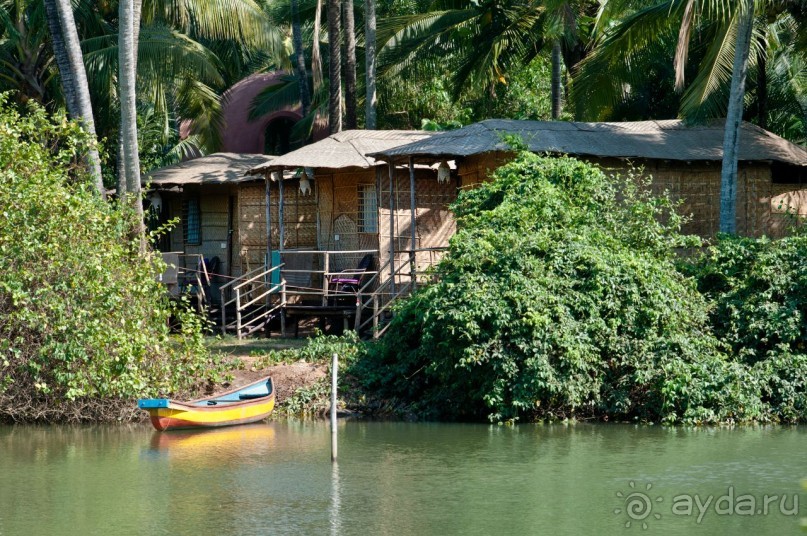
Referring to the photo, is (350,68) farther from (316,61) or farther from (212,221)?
(212,221)

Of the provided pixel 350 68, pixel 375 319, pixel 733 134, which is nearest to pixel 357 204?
pixel 350 68

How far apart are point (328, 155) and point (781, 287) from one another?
9241 millimetres

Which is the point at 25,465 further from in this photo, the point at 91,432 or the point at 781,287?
the point at 781,287

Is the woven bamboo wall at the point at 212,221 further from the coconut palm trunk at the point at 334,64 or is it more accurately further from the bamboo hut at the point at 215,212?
the coconut palm trunk at the point at 334,64

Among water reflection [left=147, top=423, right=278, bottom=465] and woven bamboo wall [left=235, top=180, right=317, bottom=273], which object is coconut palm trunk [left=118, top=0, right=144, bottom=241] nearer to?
water reflection [left=147, top=423, right=278, bottom=465]

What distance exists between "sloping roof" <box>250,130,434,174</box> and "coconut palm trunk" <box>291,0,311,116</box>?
832 centimetres

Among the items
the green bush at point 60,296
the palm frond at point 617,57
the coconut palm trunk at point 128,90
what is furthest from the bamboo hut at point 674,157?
the green bush at point 60,296

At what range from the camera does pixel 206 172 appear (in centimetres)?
2505

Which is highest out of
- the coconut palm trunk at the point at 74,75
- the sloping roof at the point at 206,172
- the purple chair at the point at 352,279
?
the coconut palm trunk at the point at 74,75

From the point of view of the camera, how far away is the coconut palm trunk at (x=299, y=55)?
2981cm

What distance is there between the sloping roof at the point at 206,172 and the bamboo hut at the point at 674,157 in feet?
20.0

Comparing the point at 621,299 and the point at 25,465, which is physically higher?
the point at 621,299

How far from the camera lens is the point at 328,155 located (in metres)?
21.2

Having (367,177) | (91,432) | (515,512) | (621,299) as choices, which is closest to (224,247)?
(367,177)
